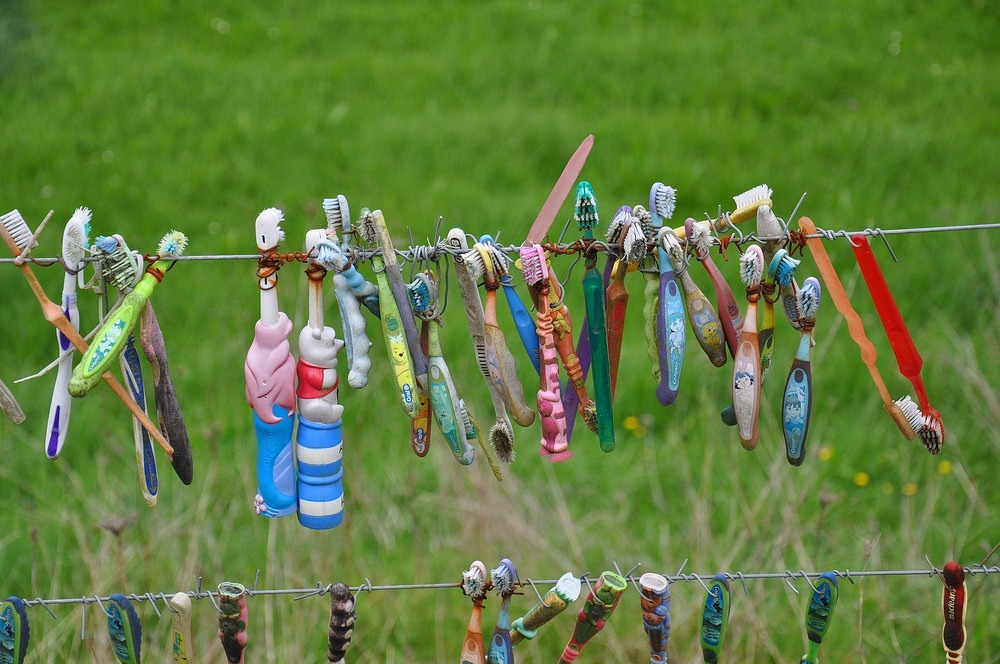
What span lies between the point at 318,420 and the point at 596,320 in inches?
14.1

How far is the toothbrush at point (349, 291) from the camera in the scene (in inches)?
44.3

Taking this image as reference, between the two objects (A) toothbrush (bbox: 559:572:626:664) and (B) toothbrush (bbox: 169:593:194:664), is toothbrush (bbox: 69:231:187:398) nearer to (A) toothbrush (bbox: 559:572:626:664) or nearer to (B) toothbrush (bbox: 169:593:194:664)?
(B) toothbrush (bbox: 169:593:194:664)

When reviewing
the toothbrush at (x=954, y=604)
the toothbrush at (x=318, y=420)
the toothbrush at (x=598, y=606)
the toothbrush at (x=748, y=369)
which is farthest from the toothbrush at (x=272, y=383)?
the toothbrush at (x=954, y=604)

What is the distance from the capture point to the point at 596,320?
121 cm

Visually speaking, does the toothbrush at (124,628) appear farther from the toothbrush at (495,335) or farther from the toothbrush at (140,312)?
the toothbrush at (495,335)

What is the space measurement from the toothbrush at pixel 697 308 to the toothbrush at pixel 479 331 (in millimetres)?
222

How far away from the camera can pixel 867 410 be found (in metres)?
2.69

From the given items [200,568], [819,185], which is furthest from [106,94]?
[819,185]

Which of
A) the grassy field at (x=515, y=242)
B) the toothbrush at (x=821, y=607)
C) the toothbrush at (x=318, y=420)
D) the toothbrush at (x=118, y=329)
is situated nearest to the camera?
the toothbrush at (x=118, y=329)

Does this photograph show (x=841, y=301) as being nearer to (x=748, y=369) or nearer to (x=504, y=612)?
(x=748, y=369)

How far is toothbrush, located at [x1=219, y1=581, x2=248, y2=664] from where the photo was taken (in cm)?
125

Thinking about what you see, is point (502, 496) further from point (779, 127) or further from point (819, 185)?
point (779, 127)

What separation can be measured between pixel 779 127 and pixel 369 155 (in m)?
1.55

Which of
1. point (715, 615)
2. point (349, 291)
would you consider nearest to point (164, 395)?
point (349, 291)
